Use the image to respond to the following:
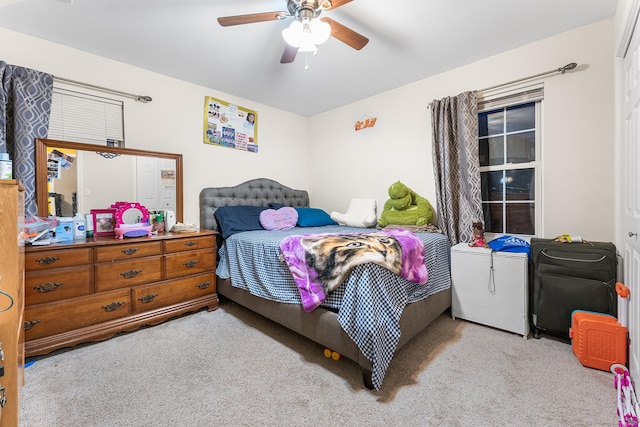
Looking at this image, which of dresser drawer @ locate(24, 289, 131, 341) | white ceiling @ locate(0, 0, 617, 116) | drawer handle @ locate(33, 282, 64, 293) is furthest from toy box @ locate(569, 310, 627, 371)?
drawer handle @ locate(33, 282, 64, 293)

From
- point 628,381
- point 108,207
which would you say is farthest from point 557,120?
point 108,207

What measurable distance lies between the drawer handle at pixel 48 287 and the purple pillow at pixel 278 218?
1.68 metres

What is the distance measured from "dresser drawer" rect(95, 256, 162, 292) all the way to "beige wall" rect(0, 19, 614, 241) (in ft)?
2.83

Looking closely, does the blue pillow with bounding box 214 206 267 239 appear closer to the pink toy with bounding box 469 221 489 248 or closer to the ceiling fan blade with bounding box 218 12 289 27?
the ceiling fan blade with bounding box 218 12 289 27

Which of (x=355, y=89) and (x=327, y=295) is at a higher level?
(x=355, y=89)

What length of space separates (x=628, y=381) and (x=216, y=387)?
7.19 feet

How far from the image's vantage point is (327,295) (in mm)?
1665

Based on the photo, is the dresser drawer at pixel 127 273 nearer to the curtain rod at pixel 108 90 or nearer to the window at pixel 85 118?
the window at pixel 85 118

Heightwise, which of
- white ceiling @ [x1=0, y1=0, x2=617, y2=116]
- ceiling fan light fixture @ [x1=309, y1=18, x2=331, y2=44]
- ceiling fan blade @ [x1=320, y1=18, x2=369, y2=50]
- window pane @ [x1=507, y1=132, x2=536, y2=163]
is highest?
white ceiling @ [x1=0, y1=0, x2=617, y2=116]

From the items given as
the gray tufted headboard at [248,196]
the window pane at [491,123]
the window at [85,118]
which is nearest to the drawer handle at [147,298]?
the gray tufted headboard at [248,196]

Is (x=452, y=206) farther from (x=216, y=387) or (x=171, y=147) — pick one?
(x=171, y=147)

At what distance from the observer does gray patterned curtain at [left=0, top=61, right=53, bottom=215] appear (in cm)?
204

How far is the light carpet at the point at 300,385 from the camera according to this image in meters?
1.30

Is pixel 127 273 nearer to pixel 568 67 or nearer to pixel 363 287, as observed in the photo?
pixel 363 287
